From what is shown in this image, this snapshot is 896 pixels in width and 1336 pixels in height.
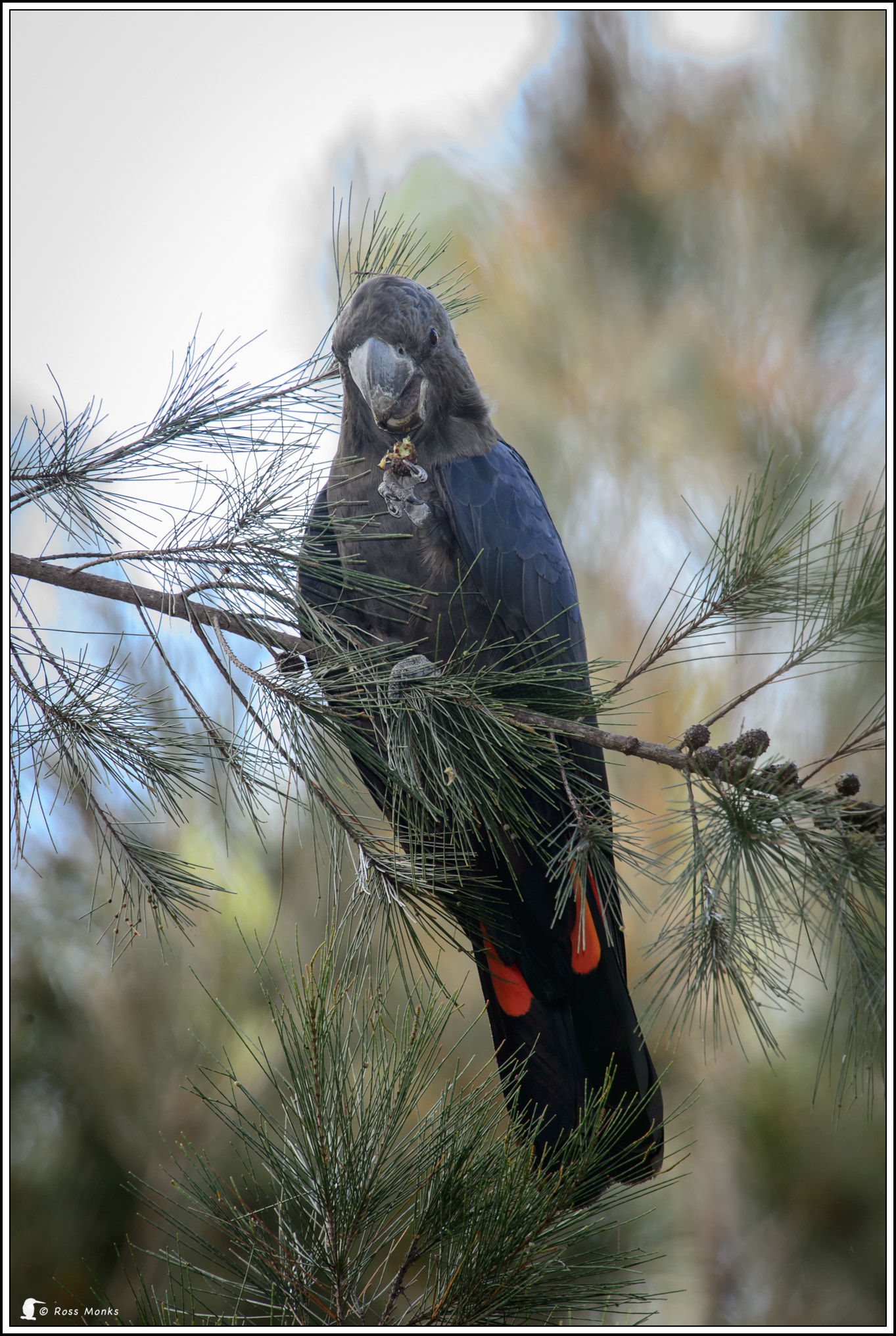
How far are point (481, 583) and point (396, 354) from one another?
1.36 ft

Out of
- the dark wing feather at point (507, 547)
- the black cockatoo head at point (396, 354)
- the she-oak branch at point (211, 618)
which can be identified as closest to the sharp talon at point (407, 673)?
the she-oak branch at point (211, 618)

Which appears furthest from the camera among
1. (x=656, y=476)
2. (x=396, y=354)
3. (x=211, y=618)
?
(x=656, y=476)

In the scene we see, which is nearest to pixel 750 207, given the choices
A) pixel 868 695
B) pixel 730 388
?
pixel 730 388

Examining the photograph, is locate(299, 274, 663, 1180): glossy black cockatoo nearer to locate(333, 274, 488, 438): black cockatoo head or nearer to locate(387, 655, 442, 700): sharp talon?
locate(333, 274, 488, 438): black cockatoo head

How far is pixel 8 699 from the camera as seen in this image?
3.50 feet

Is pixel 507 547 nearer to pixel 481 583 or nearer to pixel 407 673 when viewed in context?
pixel 481 583

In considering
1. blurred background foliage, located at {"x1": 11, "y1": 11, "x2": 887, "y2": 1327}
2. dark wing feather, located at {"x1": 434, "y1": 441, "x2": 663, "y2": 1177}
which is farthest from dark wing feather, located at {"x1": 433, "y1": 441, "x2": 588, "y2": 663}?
blurred background foliage, located at {"x1": 11, "y1": 11, "x2": 887, "y2": 1327}

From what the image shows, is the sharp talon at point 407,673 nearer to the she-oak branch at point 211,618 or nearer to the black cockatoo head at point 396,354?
the she-oak branch at point 211,618

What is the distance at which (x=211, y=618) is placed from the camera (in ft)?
3.35

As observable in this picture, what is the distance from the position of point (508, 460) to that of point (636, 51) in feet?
8.93

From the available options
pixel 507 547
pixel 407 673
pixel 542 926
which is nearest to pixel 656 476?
pixel 507 547

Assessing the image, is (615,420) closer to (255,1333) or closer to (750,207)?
(750,207)

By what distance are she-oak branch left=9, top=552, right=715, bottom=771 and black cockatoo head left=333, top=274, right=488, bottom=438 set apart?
1.74 feet

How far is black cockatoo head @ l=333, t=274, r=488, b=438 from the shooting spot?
1.35 meters
